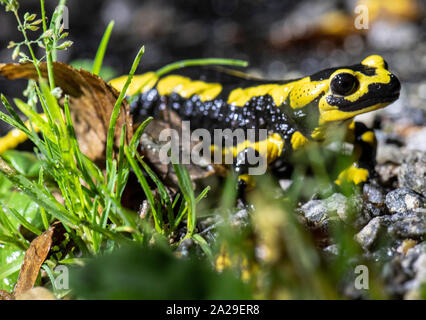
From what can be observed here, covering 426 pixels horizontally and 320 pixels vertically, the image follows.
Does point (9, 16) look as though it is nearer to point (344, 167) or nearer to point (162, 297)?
point (344, 167)

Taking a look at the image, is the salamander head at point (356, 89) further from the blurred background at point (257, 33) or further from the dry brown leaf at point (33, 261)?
the dry brown leaf at point (33, 261)

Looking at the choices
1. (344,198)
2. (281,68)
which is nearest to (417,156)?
(344,198)

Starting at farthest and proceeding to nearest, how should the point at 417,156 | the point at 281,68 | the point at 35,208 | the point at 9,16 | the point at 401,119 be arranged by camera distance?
the point at 9,16 < the point at 281,68 < the point at 401,119 < the point at 417,156 < the point at 35,208

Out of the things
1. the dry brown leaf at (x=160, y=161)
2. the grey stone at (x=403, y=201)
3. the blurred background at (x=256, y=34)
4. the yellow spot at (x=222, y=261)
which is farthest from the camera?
the blurred background at (x=256, y=34)

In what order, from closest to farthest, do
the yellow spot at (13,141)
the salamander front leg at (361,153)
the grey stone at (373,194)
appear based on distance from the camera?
the grey stone at (373,194) < the salamander front leg at (361,153) < the yellow spot at (13,141)

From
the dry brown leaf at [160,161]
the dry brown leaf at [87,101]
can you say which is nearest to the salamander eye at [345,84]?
the dry brown leaf at [160,161]

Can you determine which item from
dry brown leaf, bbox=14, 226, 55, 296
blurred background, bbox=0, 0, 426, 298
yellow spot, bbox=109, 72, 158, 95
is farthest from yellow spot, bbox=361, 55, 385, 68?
dry brown leaf, bbox=14, 226, 55, 296
